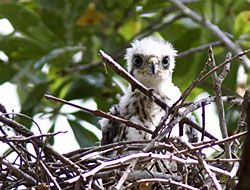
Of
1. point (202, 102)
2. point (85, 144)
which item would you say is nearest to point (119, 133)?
point (85, 144)

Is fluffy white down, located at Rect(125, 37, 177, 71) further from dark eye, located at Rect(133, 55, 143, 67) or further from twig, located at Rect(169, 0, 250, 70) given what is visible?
twig, located at Rect(169, 0, 250, 70)

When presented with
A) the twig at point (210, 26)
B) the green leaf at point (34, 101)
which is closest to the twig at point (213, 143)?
the twig at point (210, 26)

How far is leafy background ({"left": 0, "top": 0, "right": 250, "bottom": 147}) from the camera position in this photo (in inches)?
234

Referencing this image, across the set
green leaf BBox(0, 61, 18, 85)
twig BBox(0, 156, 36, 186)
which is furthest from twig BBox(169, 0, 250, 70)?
twig BBox(0, 156, 36, 186)

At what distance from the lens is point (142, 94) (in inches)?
210

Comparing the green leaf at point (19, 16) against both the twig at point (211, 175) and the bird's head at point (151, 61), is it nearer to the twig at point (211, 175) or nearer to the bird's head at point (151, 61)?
the bird's head at point (151, 61)

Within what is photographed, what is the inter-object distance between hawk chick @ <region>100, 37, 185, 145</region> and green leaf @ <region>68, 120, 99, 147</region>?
1.09 ft

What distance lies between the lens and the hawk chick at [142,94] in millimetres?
5129

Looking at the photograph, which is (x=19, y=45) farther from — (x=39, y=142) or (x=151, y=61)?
(x=39, y=142)

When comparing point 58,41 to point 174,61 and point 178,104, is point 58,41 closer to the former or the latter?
point 174,61

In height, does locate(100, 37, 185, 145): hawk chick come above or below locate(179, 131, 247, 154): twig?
above

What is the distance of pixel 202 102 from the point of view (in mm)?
3854

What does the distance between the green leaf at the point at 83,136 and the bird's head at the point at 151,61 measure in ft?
1.64

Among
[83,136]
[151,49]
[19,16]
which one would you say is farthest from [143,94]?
[19,16]
